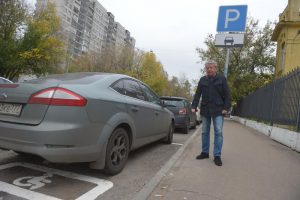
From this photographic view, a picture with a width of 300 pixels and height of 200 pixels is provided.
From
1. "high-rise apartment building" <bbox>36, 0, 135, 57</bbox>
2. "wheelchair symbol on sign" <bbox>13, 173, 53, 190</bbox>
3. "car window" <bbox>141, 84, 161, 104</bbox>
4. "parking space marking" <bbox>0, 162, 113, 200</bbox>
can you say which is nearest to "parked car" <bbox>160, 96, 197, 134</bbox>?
"car window" <bbox>141, 84, 161, 104</bbox>

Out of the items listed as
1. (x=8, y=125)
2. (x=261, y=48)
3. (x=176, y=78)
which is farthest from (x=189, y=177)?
(x=176, y=78)

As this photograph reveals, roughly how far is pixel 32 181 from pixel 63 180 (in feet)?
1.34

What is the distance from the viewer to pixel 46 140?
3.96 metres

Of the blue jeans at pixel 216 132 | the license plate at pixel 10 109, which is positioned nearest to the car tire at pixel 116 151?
the license plate at pixel 10 109

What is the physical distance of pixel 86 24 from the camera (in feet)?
331

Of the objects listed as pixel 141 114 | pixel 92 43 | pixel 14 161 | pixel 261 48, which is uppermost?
pixel 92 43

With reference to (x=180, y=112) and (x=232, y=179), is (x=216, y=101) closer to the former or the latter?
(x=232, y=179)

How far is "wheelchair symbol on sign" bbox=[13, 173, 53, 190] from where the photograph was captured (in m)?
4.19

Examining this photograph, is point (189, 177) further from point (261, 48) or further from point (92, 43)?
point (92, 43)

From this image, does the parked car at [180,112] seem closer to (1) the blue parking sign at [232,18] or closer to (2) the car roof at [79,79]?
(1) the blue parking sign at [232,18]

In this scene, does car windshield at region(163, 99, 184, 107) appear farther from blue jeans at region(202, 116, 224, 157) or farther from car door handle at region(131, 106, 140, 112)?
car door handle at region(131, 106, 140, 112)

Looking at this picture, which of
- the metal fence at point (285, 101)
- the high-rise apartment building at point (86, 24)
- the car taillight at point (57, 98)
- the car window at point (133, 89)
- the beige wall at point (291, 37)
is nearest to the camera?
the car taillight at point (57, 98)

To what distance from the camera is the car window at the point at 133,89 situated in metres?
5.58

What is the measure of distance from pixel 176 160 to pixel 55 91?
292 cm
